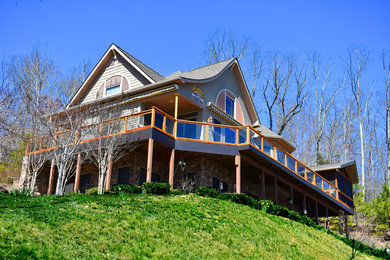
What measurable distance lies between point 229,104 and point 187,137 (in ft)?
21.3

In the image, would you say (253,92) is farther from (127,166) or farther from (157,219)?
(157,219)

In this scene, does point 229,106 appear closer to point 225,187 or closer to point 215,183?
point 225,187

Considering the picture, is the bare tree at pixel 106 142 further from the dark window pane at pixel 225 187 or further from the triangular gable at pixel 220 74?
the dark window pane at pixel 225 187

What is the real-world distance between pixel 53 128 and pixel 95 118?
189cm

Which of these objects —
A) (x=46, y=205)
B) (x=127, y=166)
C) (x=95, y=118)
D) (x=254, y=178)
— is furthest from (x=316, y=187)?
(x=46, y=205)

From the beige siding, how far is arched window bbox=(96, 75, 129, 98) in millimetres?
215

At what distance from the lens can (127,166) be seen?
1922 cm

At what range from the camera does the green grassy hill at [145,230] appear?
8.45 m

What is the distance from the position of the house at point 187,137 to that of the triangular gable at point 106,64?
0.17ft

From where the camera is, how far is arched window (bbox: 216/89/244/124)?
23234 millimetres

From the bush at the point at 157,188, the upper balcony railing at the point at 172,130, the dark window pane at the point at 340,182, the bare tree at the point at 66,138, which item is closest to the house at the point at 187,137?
the upper balcony railing at the point at 172,130

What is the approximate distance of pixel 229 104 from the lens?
24250 millimetres

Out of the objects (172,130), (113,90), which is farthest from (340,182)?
(113,90)

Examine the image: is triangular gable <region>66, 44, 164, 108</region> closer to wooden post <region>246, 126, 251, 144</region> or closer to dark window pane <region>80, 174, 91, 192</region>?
dark window pane <region>80, 174, 91, 192</region>
